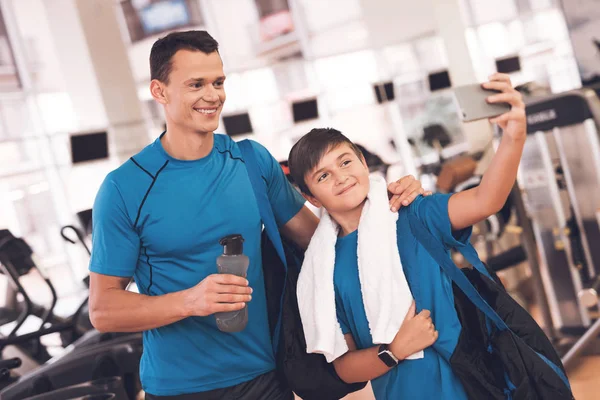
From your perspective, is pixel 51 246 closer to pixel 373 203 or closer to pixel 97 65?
pixel 97 65

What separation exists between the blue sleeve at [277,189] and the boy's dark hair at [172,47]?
1.01 feet

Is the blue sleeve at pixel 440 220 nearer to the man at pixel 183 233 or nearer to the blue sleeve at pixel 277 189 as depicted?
the man at pixel 183 233

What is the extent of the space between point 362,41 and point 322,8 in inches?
27.7

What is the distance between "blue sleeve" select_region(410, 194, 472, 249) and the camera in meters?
1.40

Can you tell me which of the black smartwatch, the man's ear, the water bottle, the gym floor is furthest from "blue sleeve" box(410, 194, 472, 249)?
the gym floor

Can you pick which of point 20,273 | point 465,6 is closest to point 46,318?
point 20,273

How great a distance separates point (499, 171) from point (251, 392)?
788mm

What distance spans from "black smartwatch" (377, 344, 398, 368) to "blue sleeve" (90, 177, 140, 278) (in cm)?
61

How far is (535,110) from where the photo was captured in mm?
3693

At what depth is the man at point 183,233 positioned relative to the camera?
1.51 meters

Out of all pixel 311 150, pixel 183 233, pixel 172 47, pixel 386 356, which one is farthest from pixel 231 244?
pixel 172 47

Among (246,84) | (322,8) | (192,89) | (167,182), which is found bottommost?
(167,182)

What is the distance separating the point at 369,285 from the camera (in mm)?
1414

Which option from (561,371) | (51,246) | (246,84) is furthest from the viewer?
(246,84)
